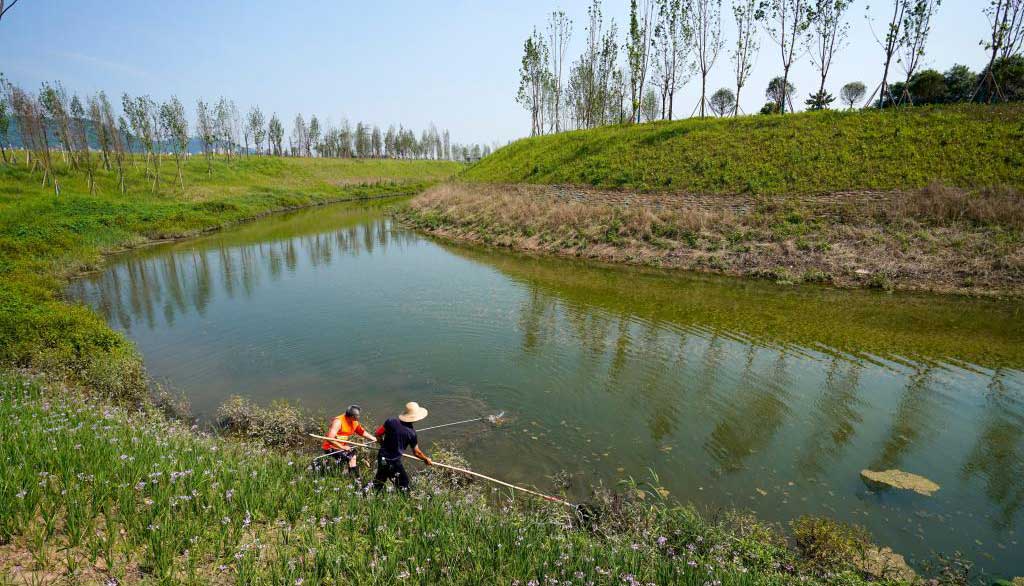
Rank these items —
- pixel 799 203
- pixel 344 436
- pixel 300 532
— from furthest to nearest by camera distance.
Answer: pixel 799 203 < pixel 344 436 < pixel 300 532

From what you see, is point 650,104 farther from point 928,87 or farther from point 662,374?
point 662,374

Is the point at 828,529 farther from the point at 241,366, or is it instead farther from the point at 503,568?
the point at 241,366

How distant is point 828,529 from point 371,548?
588 cm

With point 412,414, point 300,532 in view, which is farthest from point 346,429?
point 300,532

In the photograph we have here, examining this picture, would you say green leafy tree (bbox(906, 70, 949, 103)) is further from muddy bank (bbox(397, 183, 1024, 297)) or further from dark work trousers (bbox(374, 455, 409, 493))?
dark work trousers (bbox(374, 455, 409, 493))

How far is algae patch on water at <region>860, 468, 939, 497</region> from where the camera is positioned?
7527 mm

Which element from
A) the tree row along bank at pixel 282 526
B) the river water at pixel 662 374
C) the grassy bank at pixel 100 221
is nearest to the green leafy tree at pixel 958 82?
the river water at pixel 662 374

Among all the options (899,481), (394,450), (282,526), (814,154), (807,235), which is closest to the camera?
(282,526)

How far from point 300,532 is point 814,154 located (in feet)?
117

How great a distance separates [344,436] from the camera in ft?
24.4

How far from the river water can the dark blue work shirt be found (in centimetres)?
197

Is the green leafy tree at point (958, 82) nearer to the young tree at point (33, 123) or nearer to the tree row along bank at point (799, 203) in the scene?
the tree row along bank at point (799, 203)

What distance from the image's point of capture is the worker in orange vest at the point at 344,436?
23.5 feet

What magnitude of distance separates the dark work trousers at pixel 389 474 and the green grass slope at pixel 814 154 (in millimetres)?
28813
